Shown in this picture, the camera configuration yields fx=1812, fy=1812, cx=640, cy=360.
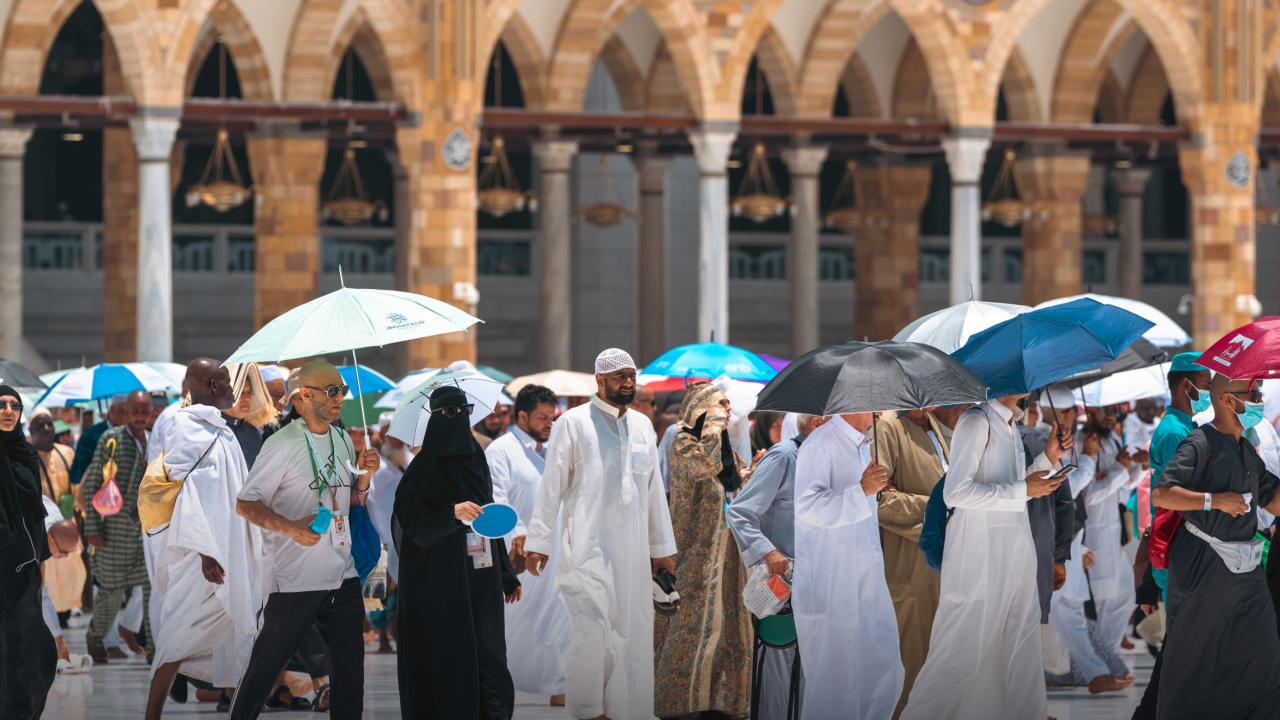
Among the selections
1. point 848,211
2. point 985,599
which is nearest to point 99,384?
point 985,599

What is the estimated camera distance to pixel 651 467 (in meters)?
7.73

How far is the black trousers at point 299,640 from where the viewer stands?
675cm

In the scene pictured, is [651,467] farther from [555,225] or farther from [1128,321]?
[555,225]

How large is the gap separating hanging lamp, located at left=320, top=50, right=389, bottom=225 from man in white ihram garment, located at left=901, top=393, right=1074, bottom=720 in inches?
555

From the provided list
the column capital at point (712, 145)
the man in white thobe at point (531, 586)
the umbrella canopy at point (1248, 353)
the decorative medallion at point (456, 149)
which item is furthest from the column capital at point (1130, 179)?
the umbrella canopy at point (1248, 353)

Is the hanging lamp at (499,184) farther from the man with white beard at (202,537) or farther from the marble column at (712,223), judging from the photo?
the man with white beard at (202,537)

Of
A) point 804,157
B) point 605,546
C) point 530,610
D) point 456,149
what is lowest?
point 530,610

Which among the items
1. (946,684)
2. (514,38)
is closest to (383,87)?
(514,38)

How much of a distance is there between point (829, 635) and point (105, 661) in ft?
17.2

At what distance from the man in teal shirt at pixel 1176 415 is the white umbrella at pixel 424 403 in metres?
3.06

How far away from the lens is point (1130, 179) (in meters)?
24.7

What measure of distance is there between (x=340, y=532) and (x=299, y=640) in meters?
0.44

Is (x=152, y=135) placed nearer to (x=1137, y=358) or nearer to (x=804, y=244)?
(x=804, y=244)

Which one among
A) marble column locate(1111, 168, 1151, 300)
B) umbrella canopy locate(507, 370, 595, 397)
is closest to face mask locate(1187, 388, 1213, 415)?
umbrella canopy locate(507, 370, 595, 397)
